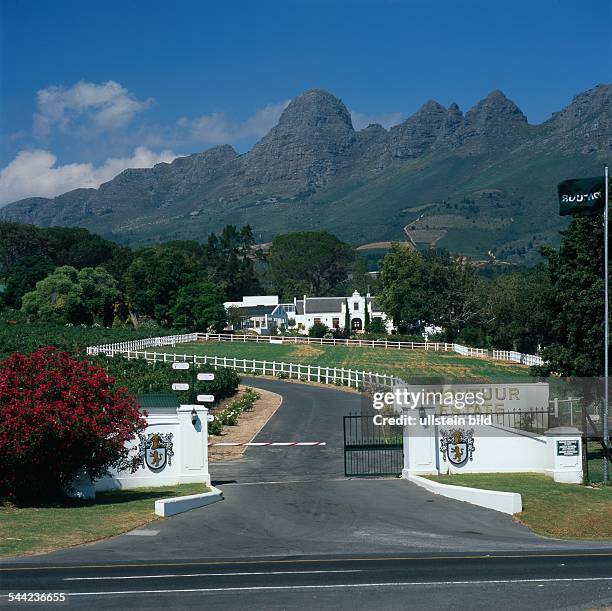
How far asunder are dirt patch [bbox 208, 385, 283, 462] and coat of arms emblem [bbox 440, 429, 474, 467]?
9861 millimetres

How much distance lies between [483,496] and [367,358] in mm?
59271

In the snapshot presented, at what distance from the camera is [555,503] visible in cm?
2508

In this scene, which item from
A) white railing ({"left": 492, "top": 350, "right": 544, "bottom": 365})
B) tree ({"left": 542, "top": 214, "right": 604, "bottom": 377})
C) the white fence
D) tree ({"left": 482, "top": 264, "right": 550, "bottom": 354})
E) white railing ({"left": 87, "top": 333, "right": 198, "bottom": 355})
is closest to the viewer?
tree ({"left": 542, "top": 214, "right": 604, "bottom": 377})

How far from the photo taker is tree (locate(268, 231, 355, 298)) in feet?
614

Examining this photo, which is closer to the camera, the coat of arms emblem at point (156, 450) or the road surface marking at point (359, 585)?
the road surface marking at point (359, 585)

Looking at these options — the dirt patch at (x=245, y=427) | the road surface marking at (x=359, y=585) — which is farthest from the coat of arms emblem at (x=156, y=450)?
the road surface marking at (x=359, y=585)

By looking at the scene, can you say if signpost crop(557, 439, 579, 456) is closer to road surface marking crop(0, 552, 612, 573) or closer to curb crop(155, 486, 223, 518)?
curb crop(155, 486, 223, 518)

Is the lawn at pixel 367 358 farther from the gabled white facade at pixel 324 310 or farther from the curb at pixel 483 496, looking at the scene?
the gabled white facade at pixel 324 310

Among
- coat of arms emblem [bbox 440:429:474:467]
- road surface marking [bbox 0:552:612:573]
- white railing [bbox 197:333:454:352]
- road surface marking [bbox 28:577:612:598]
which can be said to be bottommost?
road surface marking [bbox 0:552:612:573]

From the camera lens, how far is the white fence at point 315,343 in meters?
79.6

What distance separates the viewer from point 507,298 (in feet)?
313

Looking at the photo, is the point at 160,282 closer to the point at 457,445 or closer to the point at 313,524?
the point at 457,445

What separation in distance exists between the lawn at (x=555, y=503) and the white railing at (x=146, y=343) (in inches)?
1976

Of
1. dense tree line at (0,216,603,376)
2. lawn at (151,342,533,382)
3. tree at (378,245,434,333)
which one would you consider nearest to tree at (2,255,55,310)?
dense tree line at (0,216,603,376)
